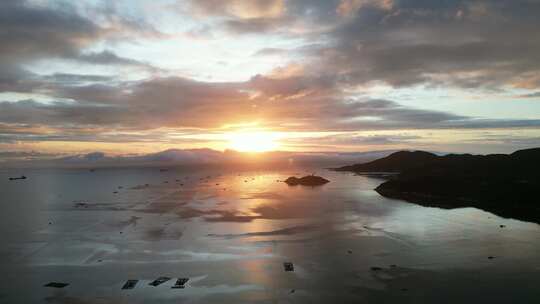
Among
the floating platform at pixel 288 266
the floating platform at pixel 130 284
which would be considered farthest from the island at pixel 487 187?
the floating platform at pixel 130 284

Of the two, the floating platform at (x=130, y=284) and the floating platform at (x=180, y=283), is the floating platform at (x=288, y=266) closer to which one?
the floating platform at (x=180, y=283)

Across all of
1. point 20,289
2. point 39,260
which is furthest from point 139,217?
point 20,289

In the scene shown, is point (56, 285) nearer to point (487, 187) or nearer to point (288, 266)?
point (288, 266)

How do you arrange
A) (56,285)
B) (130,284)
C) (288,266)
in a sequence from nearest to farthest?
1. (130,284)
2. (56,285)
3. (288,266)

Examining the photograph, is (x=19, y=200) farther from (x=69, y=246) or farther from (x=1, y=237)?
(x=69, y=246)

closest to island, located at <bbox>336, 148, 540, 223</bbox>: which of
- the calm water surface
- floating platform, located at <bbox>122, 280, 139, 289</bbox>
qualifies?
the calm water surface

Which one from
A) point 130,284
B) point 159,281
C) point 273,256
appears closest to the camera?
point 130,284

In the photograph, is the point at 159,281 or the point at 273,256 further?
the point at 273,256

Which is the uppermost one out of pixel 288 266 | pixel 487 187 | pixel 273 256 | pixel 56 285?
pixel 487 187

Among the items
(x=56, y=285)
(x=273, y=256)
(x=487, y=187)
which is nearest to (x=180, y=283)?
(x=56, y=285)
